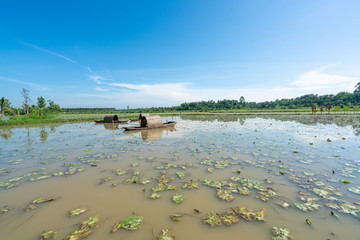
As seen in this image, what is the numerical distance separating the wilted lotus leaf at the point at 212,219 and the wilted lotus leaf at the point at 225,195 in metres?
0.61

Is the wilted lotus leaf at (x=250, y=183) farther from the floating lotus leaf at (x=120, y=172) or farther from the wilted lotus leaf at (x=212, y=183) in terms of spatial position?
the floating lotus leaf at (x=120, y=172)

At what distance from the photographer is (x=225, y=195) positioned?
3639mm

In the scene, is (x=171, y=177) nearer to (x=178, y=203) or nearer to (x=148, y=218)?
(x=178, y=203)

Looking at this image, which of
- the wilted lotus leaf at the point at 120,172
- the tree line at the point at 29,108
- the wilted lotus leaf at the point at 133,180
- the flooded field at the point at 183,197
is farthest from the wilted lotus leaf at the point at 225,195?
the tree line at the point at 29,108

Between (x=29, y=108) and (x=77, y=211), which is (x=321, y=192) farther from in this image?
(x=29, y=108)

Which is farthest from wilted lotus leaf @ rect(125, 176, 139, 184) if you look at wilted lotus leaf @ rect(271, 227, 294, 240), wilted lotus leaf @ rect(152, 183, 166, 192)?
wilted lotus leaf @ rect(271, 227, 294, 240)

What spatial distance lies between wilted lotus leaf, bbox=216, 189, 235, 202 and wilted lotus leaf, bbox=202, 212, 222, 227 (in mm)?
606

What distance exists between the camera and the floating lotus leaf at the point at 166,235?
98.5 inches

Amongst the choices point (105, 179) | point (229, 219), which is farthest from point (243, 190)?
point (105, 179)

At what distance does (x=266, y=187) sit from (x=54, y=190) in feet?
19.5

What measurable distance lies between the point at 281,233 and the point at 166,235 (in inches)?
79.7

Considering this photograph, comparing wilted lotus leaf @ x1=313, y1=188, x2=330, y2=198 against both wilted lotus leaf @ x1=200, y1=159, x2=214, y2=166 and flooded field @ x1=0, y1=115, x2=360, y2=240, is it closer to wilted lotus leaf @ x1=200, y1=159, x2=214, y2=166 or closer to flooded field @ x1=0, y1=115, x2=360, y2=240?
flooded field @ x1=0, y1=115, x2=360, y2=240

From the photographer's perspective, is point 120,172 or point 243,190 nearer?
point 243,190

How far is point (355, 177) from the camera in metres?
4.49
